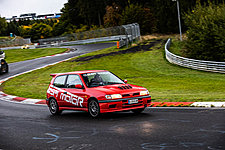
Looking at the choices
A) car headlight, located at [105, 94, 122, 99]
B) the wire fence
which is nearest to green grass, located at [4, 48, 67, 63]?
the wire fence

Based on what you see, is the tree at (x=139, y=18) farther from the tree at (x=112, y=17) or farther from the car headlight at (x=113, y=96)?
the car headlight at (x=113, y=96)

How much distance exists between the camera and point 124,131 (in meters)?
7.99

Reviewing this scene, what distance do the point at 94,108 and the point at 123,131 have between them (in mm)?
2468

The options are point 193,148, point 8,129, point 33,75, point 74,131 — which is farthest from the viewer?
point 33,75

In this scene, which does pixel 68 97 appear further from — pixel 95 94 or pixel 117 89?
pixel 117 89

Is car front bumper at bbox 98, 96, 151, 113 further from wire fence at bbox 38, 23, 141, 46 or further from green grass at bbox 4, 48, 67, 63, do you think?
wire fence at bbox 38, 23, 141, 46

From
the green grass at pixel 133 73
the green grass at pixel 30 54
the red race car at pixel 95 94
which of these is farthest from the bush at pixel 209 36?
the green grass at pixel 30 54

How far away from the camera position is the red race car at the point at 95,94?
9.95 meters

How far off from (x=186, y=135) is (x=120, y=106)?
125 inches

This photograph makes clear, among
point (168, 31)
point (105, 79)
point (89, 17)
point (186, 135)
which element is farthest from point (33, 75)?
point (89, 17)

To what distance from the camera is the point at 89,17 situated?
102 m

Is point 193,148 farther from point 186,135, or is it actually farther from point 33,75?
point 33,75

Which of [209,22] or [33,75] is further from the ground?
[209,22]

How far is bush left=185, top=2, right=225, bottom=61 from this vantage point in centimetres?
3338
